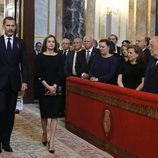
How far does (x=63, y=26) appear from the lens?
14.9m

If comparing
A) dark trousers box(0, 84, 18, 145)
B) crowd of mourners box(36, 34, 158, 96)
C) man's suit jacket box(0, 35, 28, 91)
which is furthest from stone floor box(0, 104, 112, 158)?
crowd of mourners box(36, 34, 158, 96)

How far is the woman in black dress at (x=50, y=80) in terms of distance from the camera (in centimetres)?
615

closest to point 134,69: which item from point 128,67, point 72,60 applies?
point 128,67

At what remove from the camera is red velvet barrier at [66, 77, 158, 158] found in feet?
16.6

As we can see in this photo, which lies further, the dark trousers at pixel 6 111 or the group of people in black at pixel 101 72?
the dark trousers at pixel 6 111

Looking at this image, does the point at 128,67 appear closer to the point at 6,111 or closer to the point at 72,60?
the point at 6,111

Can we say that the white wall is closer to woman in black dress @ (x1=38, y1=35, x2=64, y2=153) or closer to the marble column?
the marble column

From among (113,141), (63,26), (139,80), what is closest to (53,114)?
(113,141)

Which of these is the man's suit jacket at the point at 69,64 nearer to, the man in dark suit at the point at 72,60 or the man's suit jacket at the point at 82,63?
the man in dark suit at the point at 72,60

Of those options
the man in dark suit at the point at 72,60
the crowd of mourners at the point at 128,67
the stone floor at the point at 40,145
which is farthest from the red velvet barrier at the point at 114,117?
the man in dark suit at the point at 72,60

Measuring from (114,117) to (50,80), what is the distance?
1088 millimetres

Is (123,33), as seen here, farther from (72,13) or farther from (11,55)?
(11,55)

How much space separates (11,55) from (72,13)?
952 cm

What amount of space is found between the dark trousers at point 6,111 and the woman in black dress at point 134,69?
1.72m
